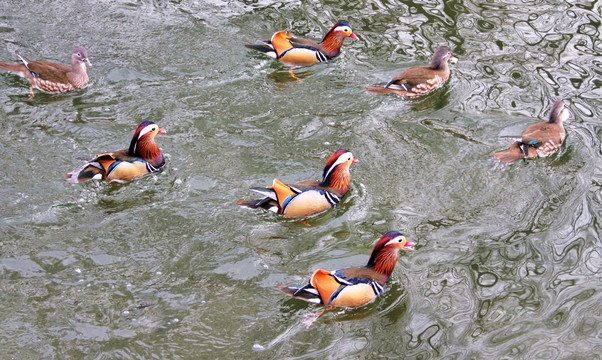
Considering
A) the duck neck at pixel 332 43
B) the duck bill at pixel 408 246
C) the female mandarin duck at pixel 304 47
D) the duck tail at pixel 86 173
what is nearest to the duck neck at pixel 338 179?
the duck bill at pixel 408 246

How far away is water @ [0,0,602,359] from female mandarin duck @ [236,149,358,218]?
154 mm

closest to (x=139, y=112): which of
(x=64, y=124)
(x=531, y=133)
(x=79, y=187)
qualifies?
(x=64, y=124)

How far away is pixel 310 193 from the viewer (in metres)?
7.09

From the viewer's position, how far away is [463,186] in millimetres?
7590

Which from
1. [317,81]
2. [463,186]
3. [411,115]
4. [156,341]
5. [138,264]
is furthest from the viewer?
[317,81]

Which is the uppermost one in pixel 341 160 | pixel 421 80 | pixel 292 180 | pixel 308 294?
pixel 341 160

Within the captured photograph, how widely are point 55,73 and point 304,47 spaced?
10.5 ft

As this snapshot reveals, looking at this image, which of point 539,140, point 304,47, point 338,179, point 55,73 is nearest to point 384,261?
point 338,179

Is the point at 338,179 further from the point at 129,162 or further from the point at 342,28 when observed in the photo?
the point at 342,28

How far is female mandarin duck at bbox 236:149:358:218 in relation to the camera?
22.8 feet

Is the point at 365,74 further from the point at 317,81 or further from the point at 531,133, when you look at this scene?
the point at 531,133

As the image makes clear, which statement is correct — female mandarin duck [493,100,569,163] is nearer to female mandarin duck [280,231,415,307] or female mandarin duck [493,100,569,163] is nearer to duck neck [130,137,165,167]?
female mandarin duck [280,231,415,307]

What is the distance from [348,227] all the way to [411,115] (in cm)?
246

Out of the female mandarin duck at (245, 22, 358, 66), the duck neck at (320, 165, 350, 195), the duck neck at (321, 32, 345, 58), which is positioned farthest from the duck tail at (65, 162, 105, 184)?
the duck neck at (321, 32, 345, 58)
